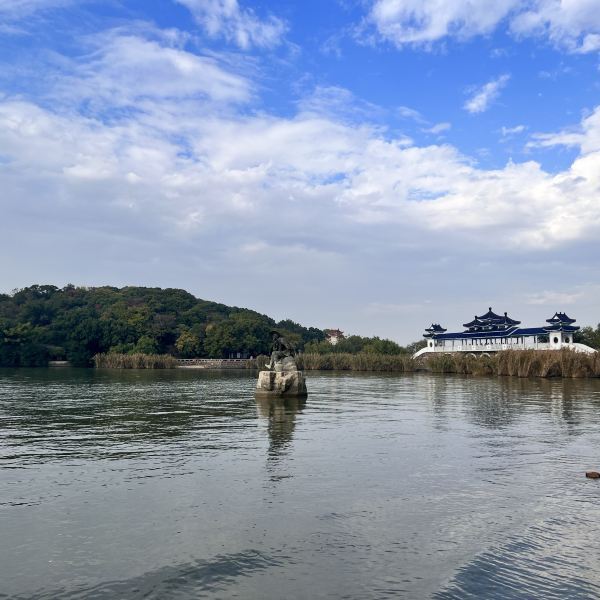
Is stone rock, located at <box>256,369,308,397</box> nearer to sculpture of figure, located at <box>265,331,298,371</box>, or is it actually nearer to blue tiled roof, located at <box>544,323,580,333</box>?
sculpture of figure, located at <box>265,331,298,371</box>

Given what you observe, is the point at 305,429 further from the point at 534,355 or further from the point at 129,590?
the point at 534,355

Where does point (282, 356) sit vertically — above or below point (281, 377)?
above

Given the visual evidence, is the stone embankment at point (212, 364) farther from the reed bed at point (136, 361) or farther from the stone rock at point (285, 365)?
the stone rock at point (285, 365)

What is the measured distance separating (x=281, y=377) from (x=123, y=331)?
7371 centimetres

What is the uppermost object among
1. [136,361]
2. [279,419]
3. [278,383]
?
[136,361]

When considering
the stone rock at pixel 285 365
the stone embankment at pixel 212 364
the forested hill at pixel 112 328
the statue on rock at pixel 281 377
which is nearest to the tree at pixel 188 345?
the forested hill at pixel 112 328

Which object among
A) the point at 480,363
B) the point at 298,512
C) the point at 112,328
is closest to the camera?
the point at 298,512

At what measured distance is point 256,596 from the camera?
5.85 metres

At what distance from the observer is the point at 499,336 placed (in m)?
75.6

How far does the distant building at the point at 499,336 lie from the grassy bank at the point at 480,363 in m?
5.99

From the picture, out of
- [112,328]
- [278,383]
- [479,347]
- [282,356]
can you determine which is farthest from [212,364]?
[278,383]

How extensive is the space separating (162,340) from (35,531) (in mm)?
97363

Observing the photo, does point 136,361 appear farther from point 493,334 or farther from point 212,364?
point 493,334

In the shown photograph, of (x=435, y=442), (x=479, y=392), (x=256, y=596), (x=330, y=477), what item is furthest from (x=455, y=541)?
(x=479, y=392)
